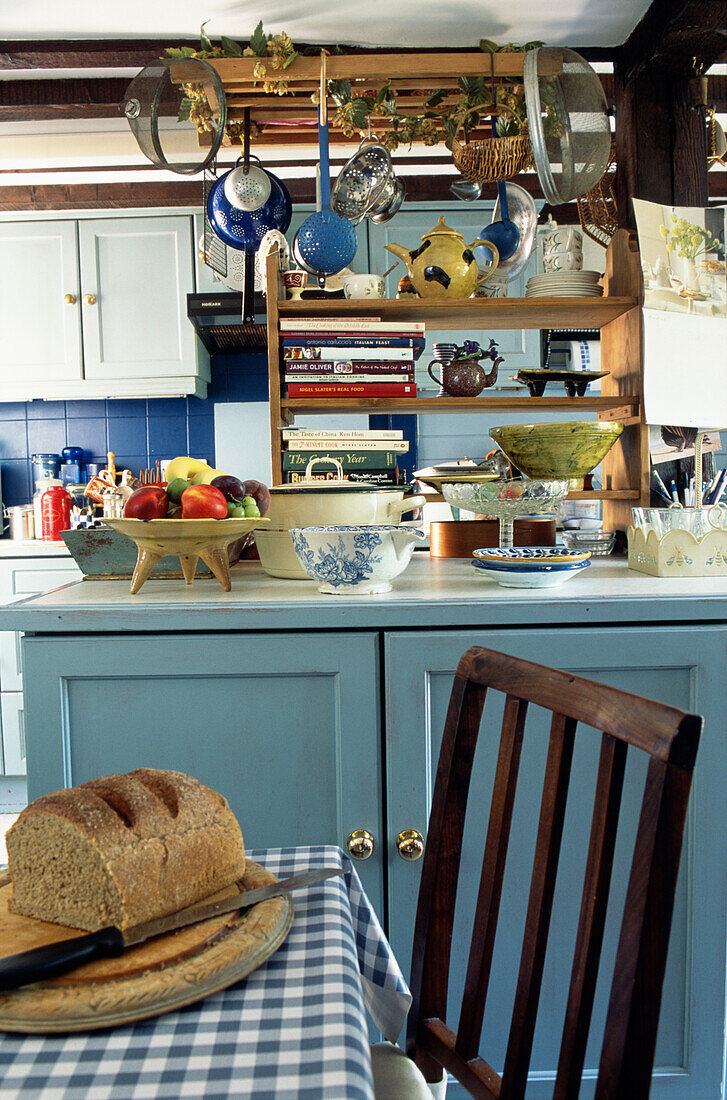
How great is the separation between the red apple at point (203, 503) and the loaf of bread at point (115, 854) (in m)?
0.69

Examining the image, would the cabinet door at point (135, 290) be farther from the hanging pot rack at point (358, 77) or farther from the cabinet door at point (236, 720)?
the cabinet door at point (236, 720)

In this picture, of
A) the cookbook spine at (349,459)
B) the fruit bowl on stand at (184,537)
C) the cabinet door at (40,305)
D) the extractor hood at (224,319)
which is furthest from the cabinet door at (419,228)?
the fruit bowl on stand at (184,537)

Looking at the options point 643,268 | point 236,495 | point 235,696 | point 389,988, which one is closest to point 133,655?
point 235,696

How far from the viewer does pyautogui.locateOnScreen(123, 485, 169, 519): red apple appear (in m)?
1.27

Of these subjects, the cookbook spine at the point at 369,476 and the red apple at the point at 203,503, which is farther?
the cookbook spine at the point at 369,476

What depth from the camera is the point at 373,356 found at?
1.87 meters

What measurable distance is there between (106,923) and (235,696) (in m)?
0.66

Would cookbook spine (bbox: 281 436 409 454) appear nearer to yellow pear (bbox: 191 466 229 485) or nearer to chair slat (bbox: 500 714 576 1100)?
yellow pear (bbox: 191 466 229 485)

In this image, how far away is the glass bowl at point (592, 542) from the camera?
184cm

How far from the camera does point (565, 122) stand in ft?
5.55

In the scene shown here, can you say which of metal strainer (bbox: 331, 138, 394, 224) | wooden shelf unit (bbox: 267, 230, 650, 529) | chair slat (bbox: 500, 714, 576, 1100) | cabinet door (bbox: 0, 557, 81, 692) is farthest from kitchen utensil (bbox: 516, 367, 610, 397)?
cabinet door (bbox: 0, 557, 81, 692)

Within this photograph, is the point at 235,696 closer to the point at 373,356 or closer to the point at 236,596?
the point at 236,596

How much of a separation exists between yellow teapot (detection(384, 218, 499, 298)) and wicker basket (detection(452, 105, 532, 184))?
1.12ft

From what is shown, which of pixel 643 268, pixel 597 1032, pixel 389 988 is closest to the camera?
pixel 389 988
